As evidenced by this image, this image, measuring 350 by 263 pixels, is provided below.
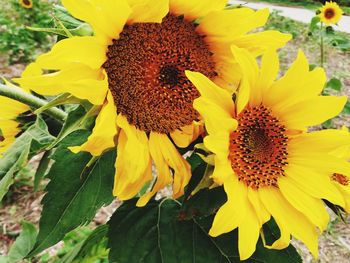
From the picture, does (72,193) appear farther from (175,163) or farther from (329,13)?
(329,13)

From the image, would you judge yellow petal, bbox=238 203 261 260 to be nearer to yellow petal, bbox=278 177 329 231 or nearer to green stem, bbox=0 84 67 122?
yellow petal, bbox=278 177 329 231

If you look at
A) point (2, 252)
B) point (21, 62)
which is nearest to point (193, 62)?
point (2, 252)

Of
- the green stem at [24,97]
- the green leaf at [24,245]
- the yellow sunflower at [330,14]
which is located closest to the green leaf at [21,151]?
the green stem at [24,97]

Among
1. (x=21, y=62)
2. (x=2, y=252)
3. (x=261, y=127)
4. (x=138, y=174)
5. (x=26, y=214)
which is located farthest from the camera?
(x=21, y=62)

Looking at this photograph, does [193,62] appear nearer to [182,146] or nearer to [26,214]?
[182,146]

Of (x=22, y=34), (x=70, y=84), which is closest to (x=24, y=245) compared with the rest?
(x=70, y=84)

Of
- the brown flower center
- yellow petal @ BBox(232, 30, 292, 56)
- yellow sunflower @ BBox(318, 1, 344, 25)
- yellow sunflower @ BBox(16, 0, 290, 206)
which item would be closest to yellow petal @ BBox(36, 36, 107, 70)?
yellow sunflower @ BBox(16, 0, 290, 206)
